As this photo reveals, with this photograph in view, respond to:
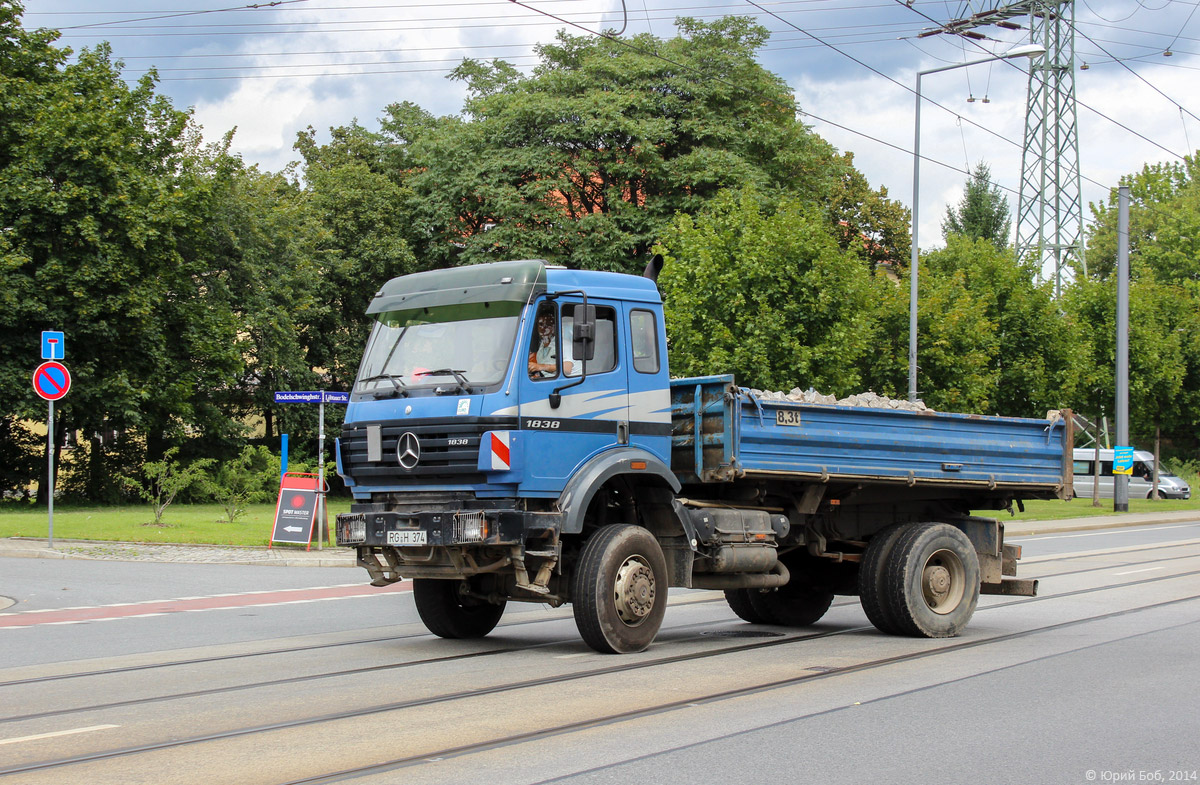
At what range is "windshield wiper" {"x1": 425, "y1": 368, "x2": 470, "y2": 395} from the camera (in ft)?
30.7

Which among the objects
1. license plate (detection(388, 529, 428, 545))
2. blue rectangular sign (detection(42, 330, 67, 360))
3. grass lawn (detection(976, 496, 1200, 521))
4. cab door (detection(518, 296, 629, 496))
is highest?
blue rectangular sign (detection(42, 330, 67, 360))

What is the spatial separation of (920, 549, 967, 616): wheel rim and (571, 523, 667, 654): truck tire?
2868 mm

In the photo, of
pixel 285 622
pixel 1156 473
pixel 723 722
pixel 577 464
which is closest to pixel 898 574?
pixel 577 464

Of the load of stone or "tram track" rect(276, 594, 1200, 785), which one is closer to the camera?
"tram track" rect(276, 594, 1200, 785)

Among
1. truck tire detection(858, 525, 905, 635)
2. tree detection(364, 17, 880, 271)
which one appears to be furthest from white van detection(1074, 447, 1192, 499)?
truck tire detection(858, 525, 905, 635)

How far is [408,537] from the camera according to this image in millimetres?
9352

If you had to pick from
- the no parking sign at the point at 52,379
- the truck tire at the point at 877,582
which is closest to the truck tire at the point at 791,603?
the truck tire at the point at 877,582

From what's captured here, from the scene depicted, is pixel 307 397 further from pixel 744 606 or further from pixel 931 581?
pixel 931 581

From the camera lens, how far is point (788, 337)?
27625mm

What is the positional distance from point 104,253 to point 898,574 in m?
26.1

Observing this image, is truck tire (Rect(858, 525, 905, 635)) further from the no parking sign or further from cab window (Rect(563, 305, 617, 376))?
the no parking sign

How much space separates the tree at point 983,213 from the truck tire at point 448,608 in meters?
61.5

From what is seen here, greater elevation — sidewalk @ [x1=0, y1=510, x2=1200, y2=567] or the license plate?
the license plate

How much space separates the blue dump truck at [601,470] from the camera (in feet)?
30.5
